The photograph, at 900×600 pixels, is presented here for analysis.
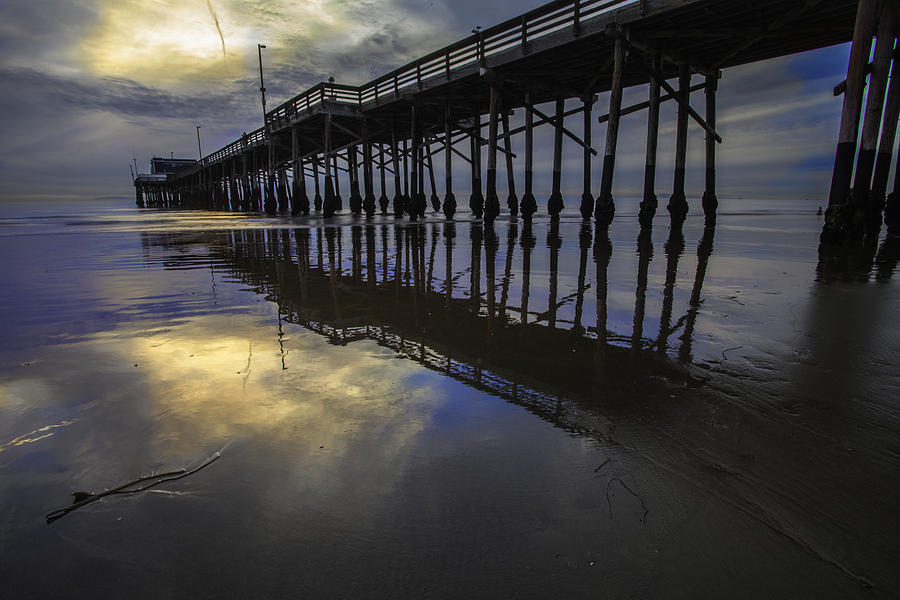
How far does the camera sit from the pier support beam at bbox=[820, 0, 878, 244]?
25.0 ft

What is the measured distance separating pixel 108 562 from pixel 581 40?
46.1 feet

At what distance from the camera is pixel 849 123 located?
783 centimetres

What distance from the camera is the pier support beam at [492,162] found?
51.5ft

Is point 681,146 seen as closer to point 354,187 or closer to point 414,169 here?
point 414,169

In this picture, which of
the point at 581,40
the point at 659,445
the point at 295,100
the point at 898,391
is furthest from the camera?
the point at 295,100

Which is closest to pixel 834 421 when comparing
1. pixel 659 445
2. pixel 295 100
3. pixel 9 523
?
pixel 659 445

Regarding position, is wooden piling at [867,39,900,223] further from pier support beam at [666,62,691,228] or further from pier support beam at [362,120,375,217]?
pier support beam at [362,120,375,217]

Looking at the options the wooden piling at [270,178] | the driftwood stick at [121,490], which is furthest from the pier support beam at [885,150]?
the wooden piling at [270,178]

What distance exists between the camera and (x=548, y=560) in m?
1.19

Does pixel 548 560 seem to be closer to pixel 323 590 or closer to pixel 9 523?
pixel 323 590

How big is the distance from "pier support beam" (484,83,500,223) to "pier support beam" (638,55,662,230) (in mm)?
5053

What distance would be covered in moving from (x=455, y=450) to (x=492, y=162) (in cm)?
1608

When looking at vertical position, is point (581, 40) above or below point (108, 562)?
above

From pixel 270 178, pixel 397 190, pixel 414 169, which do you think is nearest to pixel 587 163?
pixel 414 169
